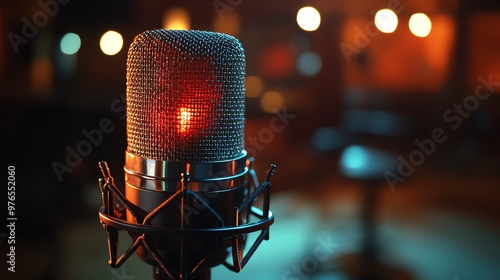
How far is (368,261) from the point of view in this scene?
343cm

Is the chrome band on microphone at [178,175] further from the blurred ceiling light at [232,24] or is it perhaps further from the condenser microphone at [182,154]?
the blurred ceiling light at [232,24]

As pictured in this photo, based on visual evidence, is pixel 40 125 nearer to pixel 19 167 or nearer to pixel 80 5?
pixel 19 167

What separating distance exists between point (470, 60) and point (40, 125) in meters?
4.69

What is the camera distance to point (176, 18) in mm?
3609

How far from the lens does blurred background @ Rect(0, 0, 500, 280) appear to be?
113 inches

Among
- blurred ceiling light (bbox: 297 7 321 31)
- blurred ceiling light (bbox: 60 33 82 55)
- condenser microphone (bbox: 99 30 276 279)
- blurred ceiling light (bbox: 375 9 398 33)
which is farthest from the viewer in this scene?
blurred ceiling light (bbox: 375 9 398 33)

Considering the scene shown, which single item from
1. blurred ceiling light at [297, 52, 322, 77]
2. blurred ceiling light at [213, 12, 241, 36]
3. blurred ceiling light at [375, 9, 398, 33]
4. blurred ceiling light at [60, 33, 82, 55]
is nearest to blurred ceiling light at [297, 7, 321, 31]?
blurred ceiling light at [375, 9, 398, 33]

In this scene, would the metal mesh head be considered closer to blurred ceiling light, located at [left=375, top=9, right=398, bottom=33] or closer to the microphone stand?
the microphone stand

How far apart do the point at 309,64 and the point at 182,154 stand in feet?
17.0

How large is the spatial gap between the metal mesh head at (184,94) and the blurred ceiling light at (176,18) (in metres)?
2.51

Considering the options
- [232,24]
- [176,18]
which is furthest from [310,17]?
[232,24]

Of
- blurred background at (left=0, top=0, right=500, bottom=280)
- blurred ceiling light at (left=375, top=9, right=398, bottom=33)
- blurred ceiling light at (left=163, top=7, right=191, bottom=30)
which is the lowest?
blurred background at (left=0, top=0, right=500, bottom=280)

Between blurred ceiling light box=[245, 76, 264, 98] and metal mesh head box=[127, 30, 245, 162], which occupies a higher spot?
metal mesh head box=[127, 30, 245, 162]

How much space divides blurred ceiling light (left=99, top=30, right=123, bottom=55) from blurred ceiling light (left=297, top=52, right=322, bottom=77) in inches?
130
